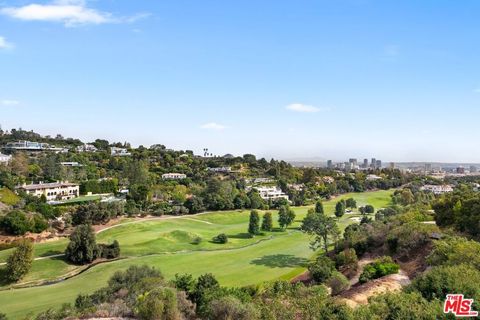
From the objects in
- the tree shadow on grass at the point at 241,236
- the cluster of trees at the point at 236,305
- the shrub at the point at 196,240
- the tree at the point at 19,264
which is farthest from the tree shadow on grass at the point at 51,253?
the tree shadow on grass at the point at 241,236

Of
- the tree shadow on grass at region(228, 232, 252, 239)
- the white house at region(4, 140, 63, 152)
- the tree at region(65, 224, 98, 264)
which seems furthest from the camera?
the white house at region(4, 140, 63, 152)

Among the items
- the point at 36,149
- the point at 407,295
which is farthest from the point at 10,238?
the point at 36,149

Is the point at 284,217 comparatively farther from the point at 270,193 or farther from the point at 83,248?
the point at 83,248

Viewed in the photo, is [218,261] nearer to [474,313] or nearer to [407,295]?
[407,295]

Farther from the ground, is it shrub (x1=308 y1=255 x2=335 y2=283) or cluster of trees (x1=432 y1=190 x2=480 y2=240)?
cluster of trees (x1=432 y1=190 x2=480 y2=240)

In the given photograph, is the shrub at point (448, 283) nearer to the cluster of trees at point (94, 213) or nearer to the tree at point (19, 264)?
the tree at point (19, 264)

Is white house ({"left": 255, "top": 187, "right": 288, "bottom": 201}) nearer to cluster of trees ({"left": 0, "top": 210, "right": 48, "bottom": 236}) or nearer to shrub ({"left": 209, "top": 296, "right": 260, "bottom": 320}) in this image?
cluster of trees ({"left": 0, "top": 210, "right": 48, "bottom": 236})

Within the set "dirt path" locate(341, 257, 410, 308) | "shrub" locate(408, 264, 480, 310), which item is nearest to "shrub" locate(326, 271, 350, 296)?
"dirt path" locate(341, 257, 410, 308)
